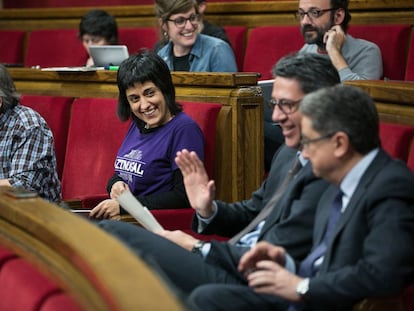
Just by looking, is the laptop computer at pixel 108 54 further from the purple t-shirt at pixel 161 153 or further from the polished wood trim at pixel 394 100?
the polished wood trim at pixel 394 100

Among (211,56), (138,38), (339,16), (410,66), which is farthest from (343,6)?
(138,38)

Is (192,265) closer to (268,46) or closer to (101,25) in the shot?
(268,46)

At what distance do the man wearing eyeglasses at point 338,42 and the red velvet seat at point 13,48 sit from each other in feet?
2.87

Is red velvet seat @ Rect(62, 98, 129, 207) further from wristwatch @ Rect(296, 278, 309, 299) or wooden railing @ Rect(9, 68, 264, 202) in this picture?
wristwatch @ Rect(296, 278, 309, 299)

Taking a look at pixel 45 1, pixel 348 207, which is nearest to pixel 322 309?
pixel 348 207

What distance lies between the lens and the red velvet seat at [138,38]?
199 centimetres

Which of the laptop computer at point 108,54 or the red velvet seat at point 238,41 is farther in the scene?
the red velvet seat at point 238,41

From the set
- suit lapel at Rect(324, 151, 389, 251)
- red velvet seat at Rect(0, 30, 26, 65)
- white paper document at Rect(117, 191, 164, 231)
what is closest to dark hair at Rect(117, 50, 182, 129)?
white paper document at Rect(117, 191, 164, 231)

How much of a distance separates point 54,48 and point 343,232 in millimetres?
1468

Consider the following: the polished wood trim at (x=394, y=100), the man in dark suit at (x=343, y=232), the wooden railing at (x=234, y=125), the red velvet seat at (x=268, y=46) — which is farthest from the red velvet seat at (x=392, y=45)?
the man in dark suit at (x=343, y=232)

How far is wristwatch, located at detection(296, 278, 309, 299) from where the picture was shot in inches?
30.0

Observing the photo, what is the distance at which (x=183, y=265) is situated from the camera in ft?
2.92

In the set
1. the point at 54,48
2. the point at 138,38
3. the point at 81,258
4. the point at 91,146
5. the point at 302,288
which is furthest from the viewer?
the point at 54,48

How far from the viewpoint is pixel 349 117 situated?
782 millimetres
